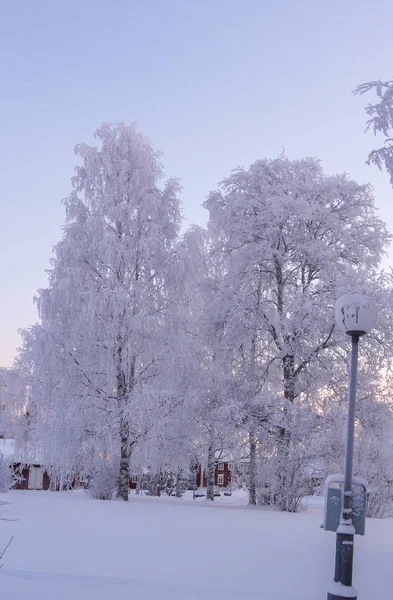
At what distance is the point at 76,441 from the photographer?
57.7ft

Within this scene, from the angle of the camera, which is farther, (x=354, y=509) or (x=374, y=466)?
(x=374, y=466)

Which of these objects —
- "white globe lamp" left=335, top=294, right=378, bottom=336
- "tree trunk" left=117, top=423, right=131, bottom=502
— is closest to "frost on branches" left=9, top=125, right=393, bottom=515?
"tree trunk" left=117, top=423, right=131, bottom=502

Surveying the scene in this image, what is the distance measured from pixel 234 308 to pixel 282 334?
168cm

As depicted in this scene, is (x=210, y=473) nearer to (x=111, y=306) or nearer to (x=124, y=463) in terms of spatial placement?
(x=124, y=463)

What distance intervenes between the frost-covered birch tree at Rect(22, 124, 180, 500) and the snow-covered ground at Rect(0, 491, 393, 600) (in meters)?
5.42

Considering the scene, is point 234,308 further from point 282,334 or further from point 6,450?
point 6,450

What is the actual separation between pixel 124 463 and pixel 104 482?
80 cm

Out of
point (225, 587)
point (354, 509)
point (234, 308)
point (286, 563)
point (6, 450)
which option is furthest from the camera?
point (6, 450)

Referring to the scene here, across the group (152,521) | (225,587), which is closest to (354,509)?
(225,587)

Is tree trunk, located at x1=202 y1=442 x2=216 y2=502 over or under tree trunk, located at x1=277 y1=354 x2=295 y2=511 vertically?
under

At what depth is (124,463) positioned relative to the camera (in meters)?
18.4

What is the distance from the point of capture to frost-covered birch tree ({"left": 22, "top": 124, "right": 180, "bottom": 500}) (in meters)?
17.4

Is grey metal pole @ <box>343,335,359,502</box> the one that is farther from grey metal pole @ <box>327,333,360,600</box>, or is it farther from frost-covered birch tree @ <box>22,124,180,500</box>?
frost-covered birch tree @ <box>22,124,180,500</box>

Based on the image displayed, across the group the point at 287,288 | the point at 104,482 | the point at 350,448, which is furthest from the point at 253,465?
the point at 350,448
